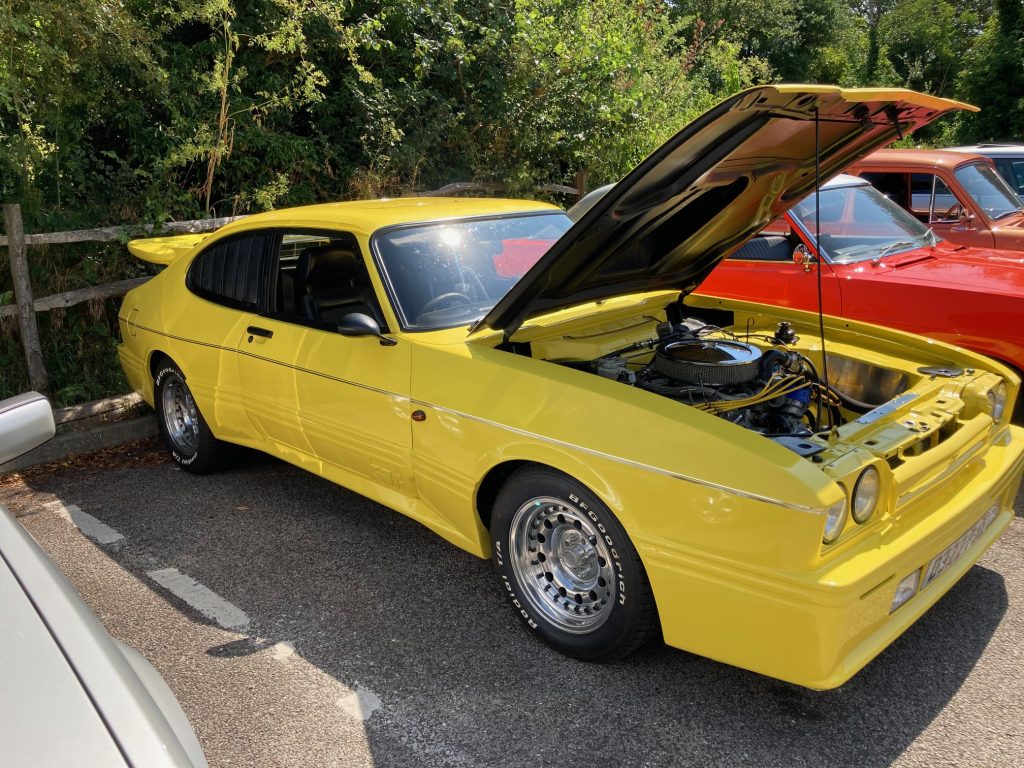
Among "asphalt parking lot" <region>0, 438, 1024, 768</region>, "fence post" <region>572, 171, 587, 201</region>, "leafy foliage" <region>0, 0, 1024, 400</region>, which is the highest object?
"leafy foliage" <region>0, 0, 1024, 400</region>

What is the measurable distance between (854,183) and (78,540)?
5666 millimetres

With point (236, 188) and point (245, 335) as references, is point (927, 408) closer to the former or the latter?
point (245, 335)

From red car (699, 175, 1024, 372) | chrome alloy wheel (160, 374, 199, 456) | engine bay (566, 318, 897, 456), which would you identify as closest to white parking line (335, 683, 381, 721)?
engine bay (566, 318, 897, 456)

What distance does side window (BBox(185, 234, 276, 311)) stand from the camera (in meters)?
4.48

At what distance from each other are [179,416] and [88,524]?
93 cm

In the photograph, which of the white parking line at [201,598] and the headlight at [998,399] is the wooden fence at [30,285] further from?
the headlight at [998,399]

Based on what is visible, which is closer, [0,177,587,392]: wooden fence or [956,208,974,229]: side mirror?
[0,177,587,392]: wooden fence

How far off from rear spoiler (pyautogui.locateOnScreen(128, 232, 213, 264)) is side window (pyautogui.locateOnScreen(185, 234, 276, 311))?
0.94ft

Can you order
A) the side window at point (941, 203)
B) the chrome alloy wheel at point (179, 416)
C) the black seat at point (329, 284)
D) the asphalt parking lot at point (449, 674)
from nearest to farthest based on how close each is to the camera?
1. the asphalt parking lot at point (449, 674)
2. the black seat at point (329, 284)
3. the chrome alloy wheel at point (179, 416)
4. the side window at point (941, 203)

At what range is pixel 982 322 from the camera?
4.86m

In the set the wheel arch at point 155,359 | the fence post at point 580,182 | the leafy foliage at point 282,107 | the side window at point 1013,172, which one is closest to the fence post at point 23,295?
the leafy foliage at point 282,107

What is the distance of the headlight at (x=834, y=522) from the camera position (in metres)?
2.49

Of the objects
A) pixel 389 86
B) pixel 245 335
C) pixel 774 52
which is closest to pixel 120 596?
pixel 245 335

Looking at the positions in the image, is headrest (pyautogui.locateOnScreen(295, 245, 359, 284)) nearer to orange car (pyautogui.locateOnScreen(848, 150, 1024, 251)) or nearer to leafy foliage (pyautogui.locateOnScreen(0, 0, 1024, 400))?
leafy foliage (pyautogui.locateOnScreen(0, 0, 1024, 400))
